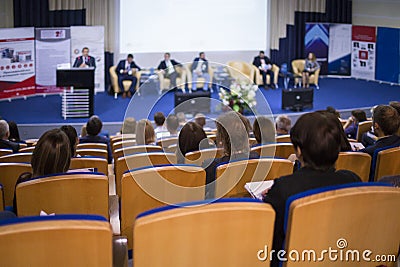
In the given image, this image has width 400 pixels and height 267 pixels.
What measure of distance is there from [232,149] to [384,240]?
4.80 ft

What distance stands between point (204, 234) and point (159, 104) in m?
9.59

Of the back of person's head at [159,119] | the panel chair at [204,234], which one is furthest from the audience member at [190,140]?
the panel chair at [204,234]

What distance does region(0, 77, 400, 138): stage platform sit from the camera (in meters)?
9.95

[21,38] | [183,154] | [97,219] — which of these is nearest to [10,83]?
[21,38]

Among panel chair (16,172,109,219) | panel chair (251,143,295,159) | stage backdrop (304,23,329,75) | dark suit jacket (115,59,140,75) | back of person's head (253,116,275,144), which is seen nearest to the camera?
panel chair (16,172,109,219)

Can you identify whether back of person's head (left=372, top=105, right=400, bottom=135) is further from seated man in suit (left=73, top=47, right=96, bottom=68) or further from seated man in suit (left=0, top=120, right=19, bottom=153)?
seated man in suit (left=73, top=47, right=96, bottom=68)

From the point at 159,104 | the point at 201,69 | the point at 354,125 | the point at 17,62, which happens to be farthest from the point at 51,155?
the point at 201,69

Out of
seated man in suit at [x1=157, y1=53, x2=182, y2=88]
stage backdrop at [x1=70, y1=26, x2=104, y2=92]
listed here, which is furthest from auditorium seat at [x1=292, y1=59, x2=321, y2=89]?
stage backdrop at [x1=70, y1=26, x2=104, y2=92]

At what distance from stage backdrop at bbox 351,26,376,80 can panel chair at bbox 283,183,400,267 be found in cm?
1324

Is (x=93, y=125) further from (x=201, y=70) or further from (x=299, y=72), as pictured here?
(x=299, y=72)

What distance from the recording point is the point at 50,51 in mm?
11844

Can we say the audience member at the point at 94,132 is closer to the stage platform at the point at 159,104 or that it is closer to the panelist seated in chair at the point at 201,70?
the stage platform at the point at 159,104

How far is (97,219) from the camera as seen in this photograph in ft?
6.31

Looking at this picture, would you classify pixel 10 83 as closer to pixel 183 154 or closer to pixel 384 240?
pixel 183 154
